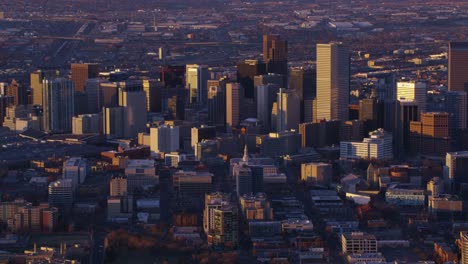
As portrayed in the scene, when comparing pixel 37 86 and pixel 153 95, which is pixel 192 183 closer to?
pixel 153 95

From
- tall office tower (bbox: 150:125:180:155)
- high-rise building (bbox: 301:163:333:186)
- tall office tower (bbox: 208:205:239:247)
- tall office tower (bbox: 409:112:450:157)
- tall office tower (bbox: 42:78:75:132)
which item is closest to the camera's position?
tall office tower (bbox: 208:205:239:247)

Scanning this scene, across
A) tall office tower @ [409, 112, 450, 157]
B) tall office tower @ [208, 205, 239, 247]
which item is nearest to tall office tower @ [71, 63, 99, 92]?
tall office tower @ [409, 112, 450, 157]

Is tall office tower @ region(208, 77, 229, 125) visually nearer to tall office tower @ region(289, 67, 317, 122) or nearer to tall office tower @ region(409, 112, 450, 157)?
tall office tower @ region(289, 67, 317, 122)

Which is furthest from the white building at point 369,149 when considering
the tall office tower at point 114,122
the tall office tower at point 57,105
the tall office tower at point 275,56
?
the tall office tower at point 275,56

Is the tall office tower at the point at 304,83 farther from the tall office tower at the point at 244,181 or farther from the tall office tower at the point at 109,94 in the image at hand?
the tall office tower at the point at 244,181

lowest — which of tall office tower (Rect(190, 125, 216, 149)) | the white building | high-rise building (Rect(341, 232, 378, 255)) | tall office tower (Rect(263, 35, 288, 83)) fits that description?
high-rise building (Rect(341, 232, 378, 255))

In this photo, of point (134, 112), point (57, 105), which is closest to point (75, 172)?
point (134, 112)

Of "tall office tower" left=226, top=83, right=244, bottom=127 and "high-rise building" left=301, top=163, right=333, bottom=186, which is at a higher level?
"tall office tower" left=226, top=83, right=244, bottom=127
